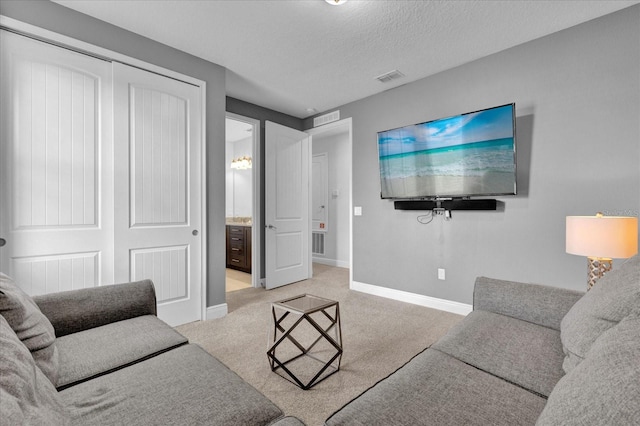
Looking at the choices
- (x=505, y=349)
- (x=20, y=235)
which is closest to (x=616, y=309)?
(x=505, y=349)

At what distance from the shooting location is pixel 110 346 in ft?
4.59

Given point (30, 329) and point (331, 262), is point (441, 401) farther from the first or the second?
point (331, 262)

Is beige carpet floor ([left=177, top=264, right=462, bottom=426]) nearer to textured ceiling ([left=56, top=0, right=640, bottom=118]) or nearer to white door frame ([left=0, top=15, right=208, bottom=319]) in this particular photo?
white door frame ([left=0, top=15, right=208, bottom=319])

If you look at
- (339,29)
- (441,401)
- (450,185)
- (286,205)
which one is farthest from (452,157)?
(441,401)

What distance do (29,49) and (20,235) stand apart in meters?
1.28

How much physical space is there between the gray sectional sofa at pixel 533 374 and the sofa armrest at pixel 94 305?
140 cm

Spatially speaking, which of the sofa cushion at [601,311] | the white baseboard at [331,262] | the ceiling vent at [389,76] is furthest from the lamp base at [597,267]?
the white baseboard at [331,262]

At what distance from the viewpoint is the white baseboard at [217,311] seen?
3.03 meters

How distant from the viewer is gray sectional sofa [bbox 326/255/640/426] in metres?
0.59

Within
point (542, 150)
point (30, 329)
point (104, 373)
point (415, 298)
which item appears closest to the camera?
point (30, 329)

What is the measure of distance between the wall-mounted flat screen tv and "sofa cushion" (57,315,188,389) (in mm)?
2684

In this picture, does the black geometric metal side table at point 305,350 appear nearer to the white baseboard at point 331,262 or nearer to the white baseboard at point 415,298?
the white baseboard at point 415,298

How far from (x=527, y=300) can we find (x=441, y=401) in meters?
1.06

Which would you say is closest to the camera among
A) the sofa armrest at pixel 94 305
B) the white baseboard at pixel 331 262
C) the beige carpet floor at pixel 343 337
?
the sofa armrest at pixel 94 305
